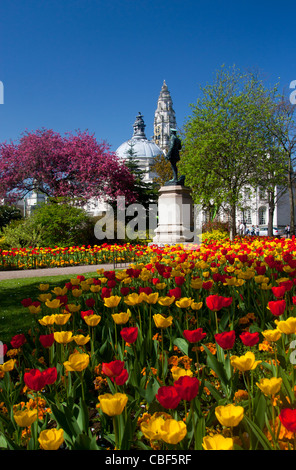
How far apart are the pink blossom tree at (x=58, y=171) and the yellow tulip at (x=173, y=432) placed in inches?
902

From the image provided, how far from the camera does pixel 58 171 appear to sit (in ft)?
81.2

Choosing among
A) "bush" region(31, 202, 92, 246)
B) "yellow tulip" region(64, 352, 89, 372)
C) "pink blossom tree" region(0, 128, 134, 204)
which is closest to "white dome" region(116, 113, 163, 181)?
"pink blossom tree" region(0, 128, 134, 204)

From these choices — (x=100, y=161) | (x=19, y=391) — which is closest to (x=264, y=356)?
(x=19, y=391)

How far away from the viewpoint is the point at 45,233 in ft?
55.9

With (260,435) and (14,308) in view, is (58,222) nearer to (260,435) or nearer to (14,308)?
(14,308)

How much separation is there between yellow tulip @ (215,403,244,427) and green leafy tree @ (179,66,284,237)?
19.9 m

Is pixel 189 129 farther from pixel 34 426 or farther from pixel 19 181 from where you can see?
pixel 34 426

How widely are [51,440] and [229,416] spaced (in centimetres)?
65

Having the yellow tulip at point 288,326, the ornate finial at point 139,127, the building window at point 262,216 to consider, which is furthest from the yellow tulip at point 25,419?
the ornate finial at point 139,127

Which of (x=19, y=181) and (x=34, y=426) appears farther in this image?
(x=19, y=181)

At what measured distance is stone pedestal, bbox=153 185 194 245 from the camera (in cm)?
1595

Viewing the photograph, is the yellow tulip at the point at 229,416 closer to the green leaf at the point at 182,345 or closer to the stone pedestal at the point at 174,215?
the green leaf at the point at 182,345

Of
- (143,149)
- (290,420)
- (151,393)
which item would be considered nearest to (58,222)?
(151,393)
